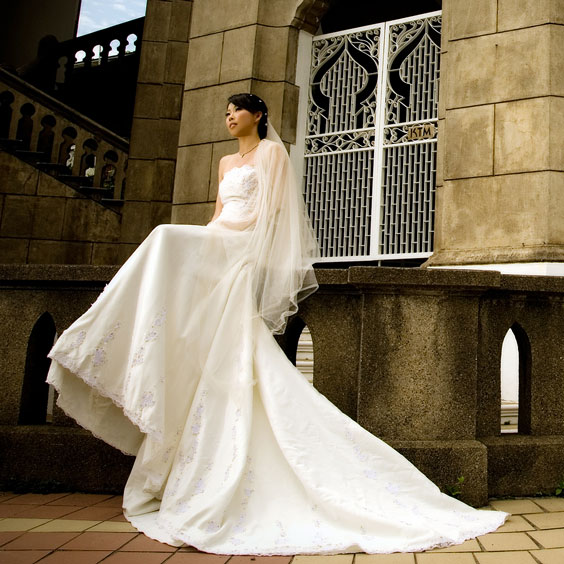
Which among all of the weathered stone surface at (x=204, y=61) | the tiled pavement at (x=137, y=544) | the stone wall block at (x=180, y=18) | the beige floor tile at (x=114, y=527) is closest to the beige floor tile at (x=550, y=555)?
the tiled pavement at (x=137, y=544)

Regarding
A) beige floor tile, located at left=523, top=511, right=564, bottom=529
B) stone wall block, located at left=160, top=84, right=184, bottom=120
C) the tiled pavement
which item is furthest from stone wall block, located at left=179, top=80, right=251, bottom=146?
beige floor tile, located at left=523, top=511, right=564, bottom=529

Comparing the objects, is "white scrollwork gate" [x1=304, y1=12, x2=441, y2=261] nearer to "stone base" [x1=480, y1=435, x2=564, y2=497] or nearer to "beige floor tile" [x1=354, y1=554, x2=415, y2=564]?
"stone base" [x1=480, y1=435, x2=564, y2=497]

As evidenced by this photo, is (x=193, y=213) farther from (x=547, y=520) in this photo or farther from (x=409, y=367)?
(x=547, y=520)

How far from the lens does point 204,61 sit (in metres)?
7.75

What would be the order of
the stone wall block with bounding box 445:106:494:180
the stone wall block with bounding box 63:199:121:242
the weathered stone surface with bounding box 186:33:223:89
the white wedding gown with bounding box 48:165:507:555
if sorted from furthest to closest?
the stone wall block with bounding box 63:199:121:242
the weathered stone surface with bounding box 186:33:223:89
the stone wall block with bounding box 445:106:494:180
the white wedding gown with bounding box 48:165:507:555

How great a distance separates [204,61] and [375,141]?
2420mm

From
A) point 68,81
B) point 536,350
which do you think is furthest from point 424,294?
point 68,81

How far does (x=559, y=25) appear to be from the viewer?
5.82 meters

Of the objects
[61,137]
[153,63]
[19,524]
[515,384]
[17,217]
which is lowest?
[19,524]

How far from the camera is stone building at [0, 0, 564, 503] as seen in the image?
3.48 meters

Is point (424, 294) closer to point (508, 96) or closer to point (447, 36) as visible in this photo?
point (508, 96)

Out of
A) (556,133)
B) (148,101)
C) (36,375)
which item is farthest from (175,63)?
(36,375)

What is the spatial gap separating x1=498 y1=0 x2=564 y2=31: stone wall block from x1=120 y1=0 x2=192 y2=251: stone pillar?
487 cm

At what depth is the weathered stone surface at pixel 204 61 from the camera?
766 cm
